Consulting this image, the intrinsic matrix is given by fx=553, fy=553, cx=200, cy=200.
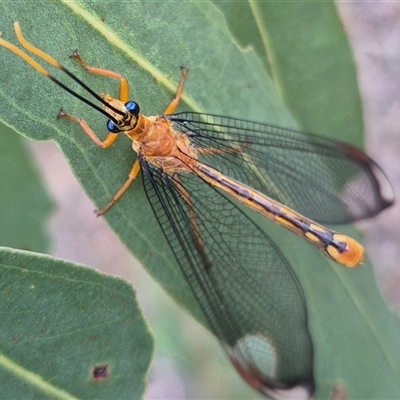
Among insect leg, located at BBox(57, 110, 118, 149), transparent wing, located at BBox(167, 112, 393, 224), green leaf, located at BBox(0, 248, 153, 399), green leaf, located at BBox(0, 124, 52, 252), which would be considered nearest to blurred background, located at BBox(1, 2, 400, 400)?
green leaf, located at BBox(0, 124, 52, 252)

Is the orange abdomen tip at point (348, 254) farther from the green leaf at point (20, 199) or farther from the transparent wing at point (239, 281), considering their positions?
the green leaf at point (20, 199)

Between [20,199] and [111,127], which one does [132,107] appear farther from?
[20,199]

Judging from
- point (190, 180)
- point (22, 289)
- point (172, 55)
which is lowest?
point (22, 289)

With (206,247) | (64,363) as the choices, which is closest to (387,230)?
(206,247)

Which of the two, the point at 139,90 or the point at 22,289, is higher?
the point at 139,90

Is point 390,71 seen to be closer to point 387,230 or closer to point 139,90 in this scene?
point 387,230

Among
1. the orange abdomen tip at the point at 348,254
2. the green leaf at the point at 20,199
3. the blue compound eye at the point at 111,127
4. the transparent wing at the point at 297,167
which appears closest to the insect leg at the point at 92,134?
the blue compound eye at the point at 111,127
